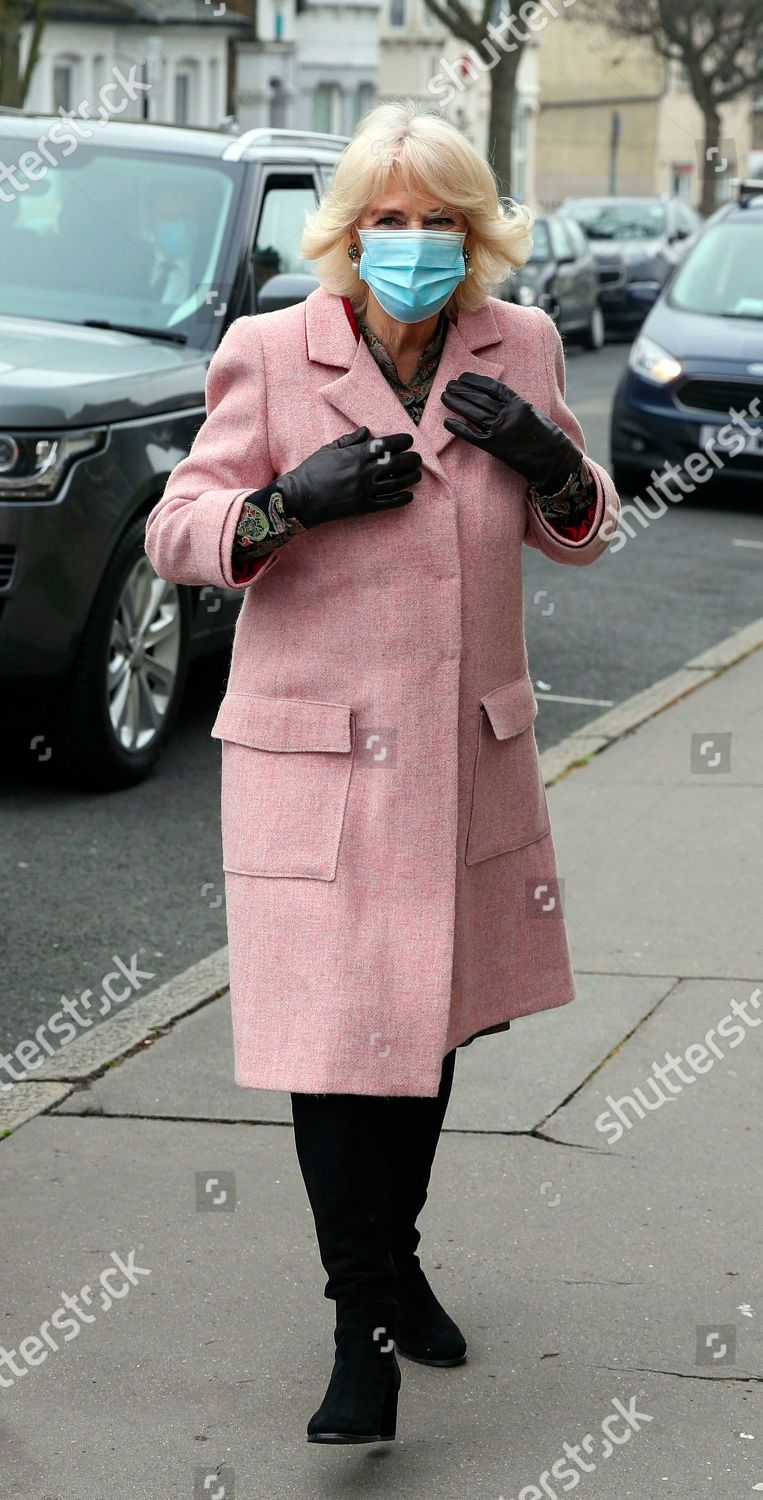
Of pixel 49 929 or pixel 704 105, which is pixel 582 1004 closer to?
pixel 49 929

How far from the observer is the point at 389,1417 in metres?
3.18

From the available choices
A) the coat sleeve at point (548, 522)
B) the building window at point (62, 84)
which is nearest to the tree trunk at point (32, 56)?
the building window at point (62, 84)

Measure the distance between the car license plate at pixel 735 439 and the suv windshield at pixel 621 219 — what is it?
74.0 ft

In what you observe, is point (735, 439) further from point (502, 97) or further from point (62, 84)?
point (62, 84)

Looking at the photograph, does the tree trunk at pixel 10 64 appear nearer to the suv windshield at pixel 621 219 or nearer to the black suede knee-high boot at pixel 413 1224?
the suv windshield at pixel 621 219

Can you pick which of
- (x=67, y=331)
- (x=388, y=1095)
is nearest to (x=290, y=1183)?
(x=388, y=1095)

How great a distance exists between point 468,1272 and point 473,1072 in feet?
3.00

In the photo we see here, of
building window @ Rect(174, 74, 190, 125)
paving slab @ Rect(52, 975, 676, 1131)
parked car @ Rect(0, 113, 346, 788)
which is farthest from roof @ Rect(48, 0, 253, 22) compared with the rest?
paving slab @ Rect(52, 975, 676, 1131)

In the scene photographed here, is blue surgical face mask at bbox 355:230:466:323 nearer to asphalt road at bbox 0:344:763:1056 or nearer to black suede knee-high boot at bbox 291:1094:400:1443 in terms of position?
black suede knee-high boot at bbox 291:1094:400:1443

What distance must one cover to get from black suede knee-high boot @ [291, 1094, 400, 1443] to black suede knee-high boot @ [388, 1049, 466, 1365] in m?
0.12

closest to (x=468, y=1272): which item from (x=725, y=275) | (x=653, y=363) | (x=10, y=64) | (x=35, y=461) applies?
(x=35, y=461)

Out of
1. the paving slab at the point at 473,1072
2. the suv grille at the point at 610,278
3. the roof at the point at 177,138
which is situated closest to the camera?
the paving slab at the point at 473,1072

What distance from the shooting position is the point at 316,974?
10.2ft

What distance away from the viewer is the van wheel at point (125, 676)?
21.4ft
